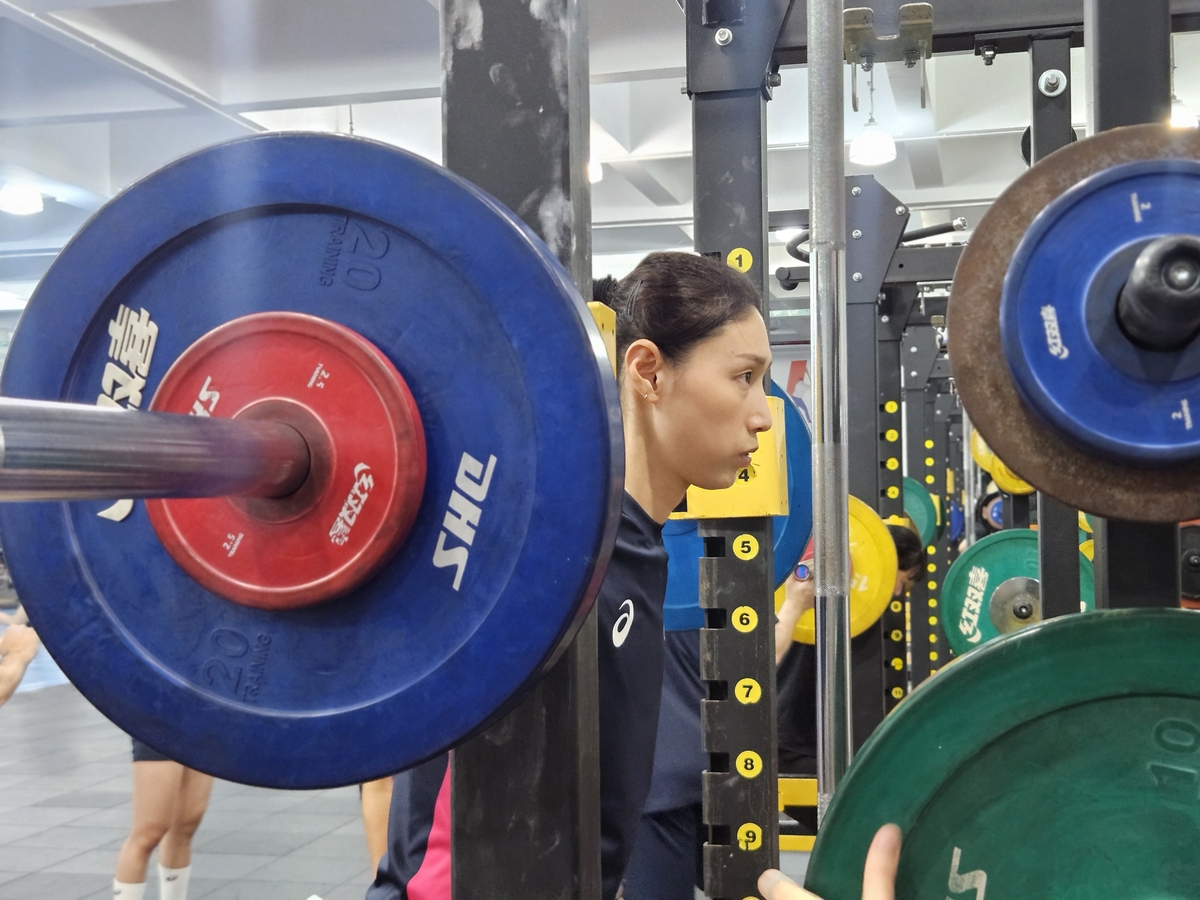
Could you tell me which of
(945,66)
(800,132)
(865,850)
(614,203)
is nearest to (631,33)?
(800,132)

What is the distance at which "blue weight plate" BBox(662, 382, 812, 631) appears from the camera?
8.98 ft

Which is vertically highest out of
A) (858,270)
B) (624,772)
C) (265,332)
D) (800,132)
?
(800,132)

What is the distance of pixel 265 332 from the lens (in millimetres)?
903

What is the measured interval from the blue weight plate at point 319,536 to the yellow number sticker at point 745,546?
1.67m

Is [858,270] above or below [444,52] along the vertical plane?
above

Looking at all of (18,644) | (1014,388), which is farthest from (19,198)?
(1014,388)

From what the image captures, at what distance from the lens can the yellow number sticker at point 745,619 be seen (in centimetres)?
250

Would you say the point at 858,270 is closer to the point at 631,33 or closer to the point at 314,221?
the point at 631,33

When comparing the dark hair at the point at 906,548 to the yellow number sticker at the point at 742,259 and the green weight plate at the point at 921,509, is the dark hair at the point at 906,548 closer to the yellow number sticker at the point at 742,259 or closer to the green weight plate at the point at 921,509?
the green weight plate at the point at 921,509

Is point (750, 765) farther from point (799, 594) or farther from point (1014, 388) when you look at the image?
point (1014, 388)

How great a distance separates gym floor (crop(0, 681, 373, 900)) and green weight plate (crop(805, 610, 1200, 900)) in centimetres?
307

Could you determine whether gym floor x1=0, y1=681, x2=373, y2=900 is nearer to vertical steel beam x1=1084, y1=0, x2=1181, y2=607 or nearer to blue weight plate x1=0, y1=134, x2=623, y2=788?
blue weight plate x1=0, y1=134, x2=623, y2=788

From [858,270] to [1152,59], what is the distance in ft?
12.2

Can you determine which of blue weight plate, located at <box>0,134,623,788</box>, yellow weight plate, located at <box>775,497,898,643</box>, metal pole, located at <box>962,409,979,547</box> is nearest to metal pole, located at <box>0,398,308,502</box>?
blue weight plate, located at <box>0,134,623,788</box>
